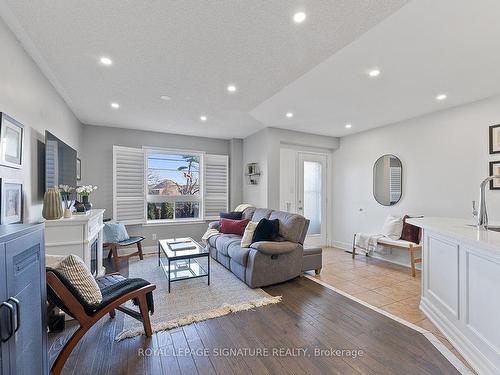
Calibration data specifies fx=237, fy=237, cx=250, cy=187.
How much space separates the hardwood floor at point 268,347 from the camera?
1.75 m

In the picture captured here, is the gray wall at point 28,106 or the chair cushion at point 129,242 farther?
the chair cushion at point 129,242

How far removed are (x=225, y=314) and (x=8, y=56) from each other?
9.76 ft

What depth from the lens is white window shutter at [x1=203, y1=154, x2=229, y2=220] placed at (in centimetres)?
554

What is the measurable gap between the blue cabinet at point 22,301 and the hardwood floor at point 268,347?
73cm

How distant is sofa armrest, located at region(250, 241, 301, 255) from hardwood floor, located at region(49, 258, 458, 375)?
0.72 meters

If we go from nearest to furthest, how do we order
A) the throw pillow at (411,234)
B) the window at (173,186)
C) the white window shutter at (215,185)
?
the throw pillow at (411,234), the window at (173,186), the white window shutter at (215,185)

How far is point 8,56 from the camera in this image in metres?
1.92

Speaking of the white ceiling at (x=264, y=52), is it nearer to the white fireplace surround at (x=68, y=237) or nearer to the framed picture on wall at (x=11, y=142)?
the framed picture on wall at (x=11, y=142)

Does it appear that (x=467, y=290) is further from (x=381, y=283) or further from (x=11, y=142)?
(x=11, y=142)

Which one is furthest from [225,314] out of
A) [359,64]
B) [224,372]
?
[359,64]

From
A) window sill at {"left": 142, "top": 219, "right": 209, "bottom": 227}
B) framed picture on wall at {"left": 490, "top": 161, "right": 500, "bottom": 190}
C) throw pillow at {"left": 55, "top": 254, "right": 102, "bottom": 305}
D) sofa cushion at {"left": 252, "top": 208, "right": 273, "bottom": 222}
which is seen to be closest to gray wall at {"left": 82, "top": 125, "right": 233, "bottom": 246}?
window sill at {"left": 142, "top": 219, "right": 209, "bottom": 227}

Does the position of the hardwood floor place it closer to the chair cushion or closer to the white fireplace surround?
the white fireplace surround

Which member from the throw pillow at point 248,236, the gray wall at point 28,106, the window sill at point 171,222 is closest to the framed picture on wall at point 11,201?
the gray wall at point 28,106

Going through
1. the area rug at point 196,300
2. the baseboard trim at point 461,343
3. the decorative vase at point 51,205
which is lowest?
the area rug at point 196,300
